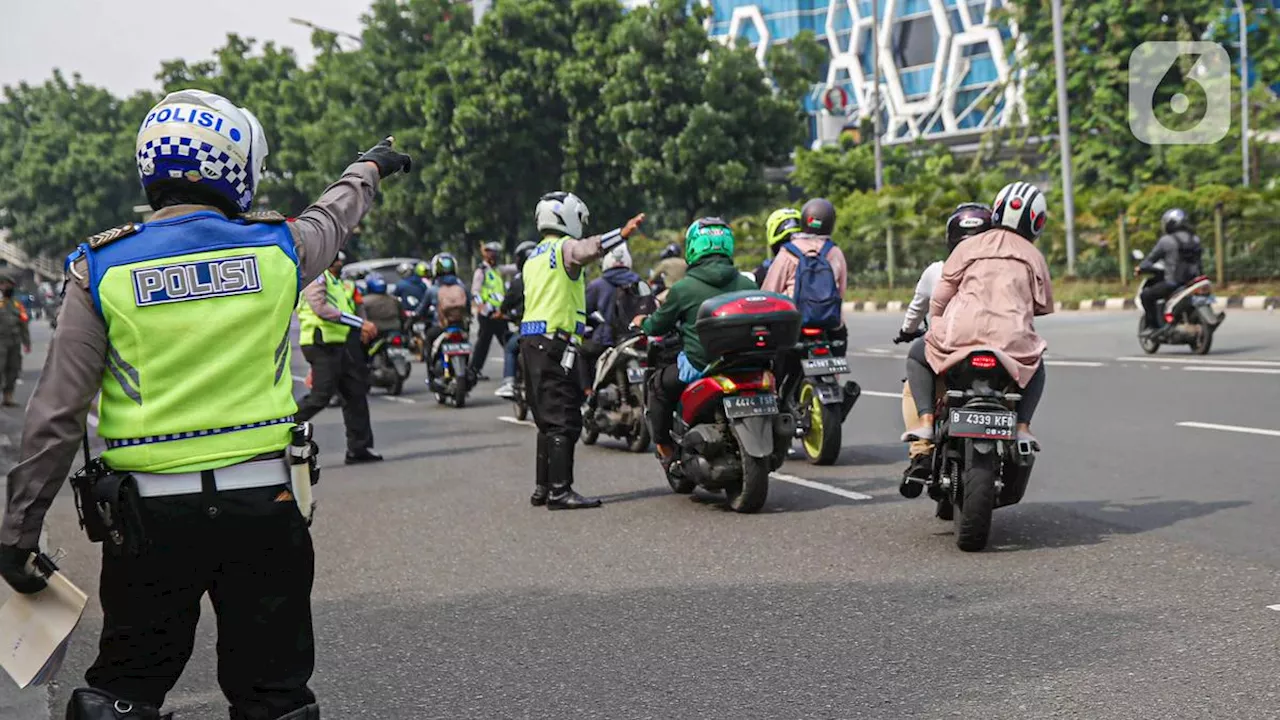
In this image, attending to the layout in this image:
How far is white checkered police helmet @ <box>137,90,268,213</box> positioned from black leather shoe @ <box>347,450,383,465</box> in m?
8.86

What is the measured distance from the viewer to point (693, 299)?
337 inches

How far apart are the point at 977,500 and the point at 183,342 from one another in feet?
14.2

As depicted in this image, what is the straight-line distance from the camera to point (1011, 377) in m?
6.95

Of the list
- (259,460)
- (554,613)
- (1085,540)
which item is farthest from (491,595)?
(259,460)

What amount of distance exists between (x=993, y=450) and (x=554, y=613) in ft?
6.96

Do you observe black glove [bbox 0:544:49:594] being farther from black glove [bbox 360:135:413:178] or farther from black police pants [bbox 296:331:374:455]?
black police pants [bbox 296:331:374:455]

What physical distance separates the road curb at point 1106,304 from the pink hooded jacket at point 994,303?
41.0 ft

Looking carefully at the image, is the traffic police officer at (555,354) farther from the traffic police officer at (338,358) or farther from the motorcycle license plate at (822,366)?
the traffic police officer at (338,358)

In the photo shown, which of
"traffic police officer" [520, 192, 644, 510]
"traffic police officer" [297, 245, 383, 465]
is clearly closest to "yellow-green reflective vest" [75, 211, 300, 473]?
"traffic police officer" [520, 192, 644, 510]

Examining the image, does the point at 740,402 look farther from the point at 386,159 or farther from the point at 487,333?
the point at 487,333

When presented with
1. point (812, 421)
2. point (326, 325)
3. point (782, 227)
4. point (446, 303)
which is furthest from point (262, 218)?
point (446, 303)

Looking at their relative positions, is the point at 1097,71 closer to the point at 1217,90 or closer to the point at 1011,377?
the point at 1217,90

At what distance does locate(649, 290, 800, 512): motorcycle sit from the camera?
812 cm

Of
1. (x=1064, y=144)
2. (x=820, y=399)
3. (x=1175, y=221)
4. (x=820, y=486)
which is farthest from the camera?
(x=1064, y=144)
